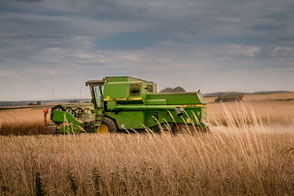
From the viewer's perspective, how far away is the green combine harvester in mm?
12750

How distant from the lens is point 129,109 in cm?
1295

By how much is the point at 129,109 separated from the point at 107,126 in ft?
4.21

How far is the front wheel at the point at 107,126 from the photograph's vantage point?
1296 centimetres

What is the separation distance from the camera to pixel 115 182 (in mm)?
4879

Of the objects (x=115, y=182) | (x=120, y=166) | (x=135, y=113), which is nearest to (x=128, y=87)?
(x=135, y=113)

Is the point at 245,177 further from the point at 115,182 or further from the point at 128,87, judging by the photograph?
the point at 128,87

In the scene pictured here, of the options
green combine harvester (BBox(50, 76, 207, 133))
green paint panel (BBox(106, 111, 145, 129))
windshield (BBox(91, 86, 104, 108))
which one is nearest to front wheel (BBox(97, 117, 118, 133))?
green combine harvester (BBox(50, 76, 207, 133))

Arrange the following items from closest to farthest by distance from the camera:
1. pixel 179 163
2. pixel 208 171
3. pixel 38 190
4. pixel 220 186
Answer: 1. pixel 38 190
2. pixel 220 186
3. pixel 208 171
4. pixel 179 163

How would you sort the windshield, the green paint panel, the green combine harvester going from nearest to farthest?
the green combine harvester
the green paint panel
the windshield

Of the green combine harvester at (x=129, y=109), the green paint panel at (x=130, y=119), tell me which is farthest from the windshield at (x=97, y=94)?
the green paint panel at (x=130, y=119)

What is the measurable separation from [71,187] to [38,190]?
24.0 inches

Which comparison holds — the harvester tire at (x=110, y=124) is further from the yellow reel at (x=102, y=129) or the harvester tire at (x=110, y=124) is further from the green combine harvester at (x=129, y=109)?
the yellow reel at (x=102, y=129)

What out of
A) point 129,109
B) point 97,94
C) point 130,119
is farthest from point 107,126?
point 97,94

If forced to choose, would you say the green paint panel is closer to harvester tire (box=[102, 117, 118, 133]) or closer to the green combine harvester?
Answer: the green combine harvester
